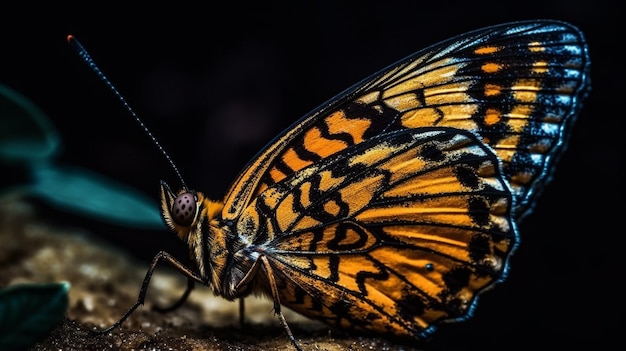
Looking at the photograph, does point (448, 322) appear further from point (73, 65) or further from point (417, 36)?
point (73, 65)

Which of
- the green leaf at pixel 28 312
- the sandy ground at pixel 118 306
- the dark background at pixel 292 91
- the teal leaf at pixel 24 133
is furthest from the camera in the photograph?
the dark background at pixel 292 91

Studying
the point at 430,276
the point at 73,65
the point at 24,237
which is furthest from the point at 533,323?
the point at 73,65

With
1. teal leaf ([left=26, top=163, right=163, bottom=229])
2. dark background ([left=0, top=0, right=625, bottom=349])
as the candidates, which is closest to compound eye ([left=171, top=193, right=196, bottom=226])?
teal leaf ([left=26, top=163, right=163, bottom=229])

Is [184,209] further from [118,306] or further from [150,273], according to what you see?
[118,306]

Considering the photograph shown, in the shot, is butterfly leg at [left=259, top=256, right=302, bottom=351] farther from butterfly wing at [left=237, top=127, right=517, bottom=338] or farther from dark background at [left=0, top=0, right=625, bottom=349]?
dark background at [left=0, top=0, right=625, bottom=349]

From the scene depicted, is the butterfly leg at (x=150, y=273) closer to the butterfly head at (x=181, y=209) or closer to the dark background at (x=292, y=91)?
the butterfly head at (x=181, y=209)

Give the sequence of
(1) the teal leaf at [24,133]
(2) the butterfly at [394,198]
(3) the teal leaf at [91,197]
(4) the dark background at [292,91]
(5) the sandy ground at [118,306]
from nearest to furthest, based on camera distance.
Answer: (5) the sandy ground at [118,306] < (2) the butterfly at [394,198] < (1) the teal leaf at [24,133] < (3) the teal leaf at [91,197] < (4) the dark background at [292,91]

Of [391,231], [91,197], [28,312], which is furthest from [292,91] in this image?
[28,312]

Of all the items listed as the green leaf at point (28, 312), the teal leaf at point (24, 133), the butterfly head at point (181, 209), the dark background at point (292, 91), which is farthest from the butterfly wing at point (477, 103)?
the dark background at point (292, 91)
